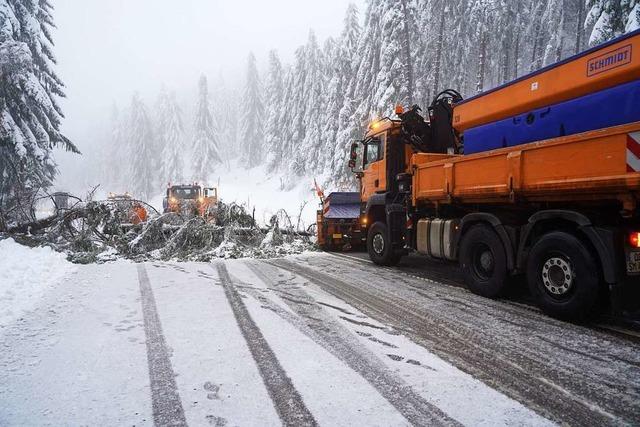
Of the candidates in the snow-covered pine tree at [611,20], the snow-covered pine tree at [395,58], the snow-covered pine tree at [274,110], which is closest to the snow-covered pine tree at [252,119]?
the snow-covered pine tree at [274,110]

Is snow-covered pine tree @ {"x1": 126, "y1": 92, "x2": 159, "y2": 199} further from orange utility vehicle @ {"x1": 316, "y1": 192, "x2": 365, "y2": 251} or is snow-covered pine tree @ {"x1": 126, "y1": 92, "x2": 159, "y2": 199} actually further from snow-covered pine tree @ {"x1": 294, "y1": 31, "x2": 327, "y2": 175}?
orange utility vehicle @ {"x1": 316, "y1": 192, "x2": 365, "y2": 251}

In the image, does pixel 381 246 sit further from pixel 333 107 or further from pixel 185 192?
pixel 333 107

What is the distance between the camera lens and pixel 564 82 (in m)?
5.04

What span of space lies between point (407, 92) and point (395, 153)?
1582cm

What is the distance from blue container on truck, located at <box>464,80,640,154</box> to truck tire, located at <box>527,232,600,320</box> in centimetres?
144

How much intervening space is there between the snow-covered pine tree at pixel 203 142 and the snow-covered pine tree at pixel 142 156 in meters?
8.20

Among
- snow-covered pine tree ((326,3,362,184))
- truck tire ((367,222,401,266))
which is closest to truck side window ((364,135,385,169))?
truck tire ((367,222,401,266))

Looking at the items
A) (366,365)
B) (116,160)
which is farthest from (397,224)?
(116,160)

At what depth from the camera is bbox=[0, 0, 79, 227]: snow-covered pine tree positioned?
1208cm

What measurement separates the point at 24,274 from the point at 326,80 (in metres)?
38.6

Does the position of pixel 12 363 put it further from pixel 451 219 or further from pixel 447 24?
pixel 447 24

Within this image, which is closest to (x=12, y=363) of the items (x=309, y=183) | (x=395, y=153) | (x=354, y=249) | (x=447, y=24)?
(x=395, y=153)

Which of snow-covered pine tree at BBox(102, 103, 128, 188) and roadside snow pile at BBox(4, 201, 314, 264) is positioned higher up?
snow-covered pine tree at BBox(102, 103, 128, 188)

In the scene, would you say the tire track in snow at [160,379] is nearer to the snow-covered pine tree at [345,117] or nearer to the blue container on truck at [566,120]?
the blue container on truck at [566,120]
